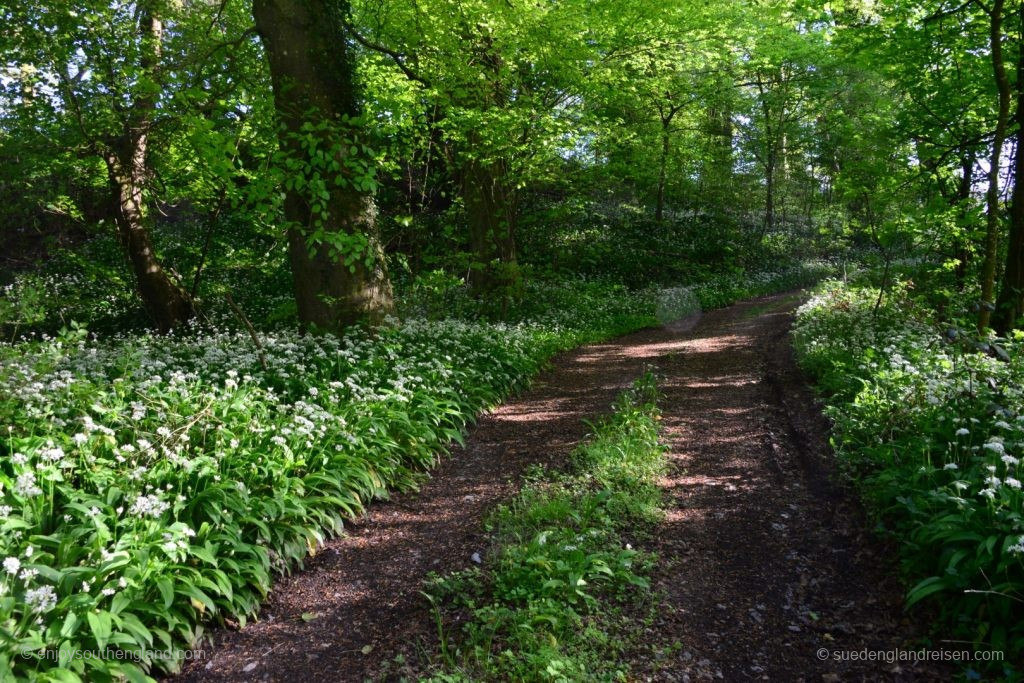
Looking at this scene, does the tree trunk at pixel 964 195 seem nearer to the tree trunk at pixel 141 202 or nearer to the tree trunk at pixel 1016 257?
the tree trunk at pixel 1016 257

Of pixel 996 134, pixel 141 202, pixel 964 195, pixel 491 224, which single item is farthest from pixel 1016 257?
pixel 141 202

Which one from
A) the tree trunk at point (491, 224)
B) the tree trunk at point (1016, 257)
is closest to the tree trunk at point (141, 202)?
the tree trunk at point (491, 224)

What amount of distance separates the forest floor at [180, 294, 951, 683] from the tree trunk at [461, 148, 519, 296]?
19.7 feet

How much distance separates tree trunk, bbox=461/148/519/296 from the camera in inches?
523

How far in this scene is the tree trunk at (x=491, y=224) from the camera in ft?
43.6

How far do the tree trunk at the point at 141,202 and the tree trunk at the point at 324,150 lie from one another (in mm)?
3931

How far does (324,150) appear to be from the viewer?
855 centimetres

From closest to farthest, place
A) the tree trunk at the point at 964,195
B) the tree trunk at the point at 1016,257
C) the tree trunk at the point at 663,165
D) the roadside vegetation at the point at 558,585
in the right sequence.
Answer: the roadside vegetation at the point at 558,585 → the tree trunk at the point at 1016,257 → the tree trunk at the point at 964,195 → the tree trunk at the point at 663,165

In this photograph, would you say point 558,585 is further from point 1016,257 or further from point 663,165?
point 663,165

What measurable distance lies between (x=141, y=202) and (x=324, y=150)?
22.6ft

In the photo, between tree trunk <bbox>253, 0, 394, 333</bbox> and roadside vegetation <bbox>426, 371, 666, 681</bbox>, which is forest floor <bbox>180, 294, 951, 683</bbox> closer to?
roadside vegetation <bbox>426, 371, 666, 681</bbox>

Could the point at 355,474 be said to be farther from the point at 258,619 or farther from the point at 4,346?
the point at 4,346

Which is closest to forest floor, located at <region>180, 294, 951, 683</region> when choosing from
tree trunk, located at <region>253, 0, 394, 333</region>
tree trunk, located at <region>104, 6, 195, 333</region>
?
tree trunk, located at <region>253, 0, 394, 333</region>

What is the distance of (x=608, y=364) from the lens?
1127 cm
